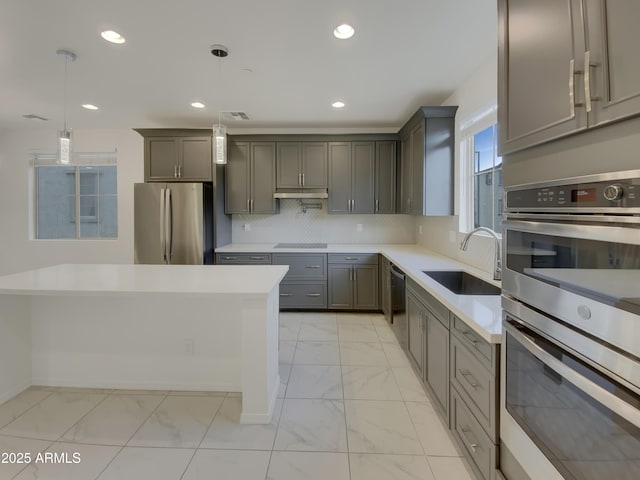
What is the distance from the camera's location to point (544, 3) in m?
0.97

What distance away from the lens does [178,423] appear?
1921mm

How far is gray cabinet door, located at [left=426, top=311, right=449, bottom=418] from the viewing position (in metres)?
1.83

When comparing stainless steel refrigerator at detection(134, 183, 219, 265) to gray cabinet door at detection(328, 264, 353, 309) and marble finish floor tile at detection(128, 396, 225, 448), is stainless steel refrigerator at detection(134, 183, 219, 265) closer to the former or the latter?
gray cabinet door at detection(328, 264, 353, 309)

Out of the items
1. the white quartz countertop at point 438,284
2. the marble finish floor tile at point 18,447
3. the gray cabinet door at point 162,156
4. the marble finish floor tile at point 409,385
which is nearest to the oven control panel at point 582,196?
the white quartz countertop at point 438,284

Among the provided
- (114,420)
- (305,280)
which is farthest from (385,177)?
(114,420)

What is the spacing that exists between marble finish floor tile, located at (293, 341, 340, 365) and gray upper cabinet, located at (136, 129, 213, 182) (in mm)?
2498

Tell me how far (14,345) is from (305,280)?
2.74 metres

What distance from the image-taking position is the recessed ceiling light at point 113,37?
2.19m

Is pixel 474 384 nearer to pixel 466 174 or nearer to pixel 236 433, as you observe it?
pixel 236 433

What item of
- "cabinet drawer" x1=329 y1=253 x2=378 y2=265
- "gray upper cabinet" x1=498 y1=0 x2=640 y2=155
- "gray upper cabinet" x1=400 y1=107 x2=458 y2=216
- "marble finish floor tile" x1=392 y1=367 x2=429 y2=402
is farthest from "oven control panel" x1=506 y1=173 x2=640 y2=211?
"cabinet drawer" x1=329 y1=253 x2=378 y2=265

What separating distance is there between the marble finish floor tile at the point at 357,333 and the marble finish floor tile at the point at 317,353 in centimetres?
22

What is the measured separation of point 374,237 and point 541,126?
145 inches

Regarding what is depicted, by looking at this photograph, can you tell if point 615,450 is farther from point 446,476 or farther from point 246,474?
point 246,474

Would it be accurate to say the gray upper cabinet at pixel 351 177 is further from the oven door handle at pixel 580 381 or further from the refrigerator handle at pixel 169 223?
the oven door handle at pixel 580 381
